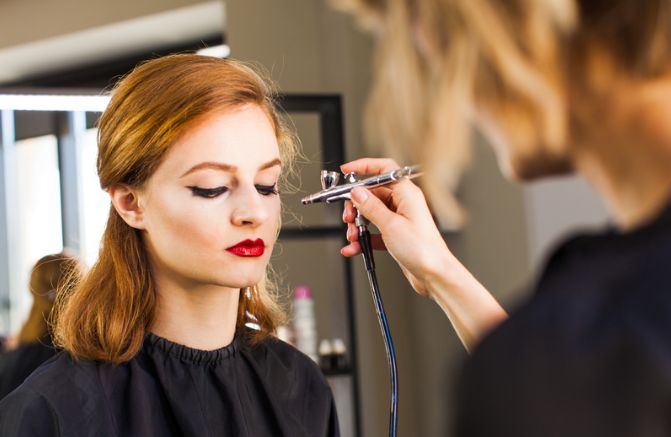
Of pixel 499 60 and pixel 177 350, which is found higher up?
pixel 499 60

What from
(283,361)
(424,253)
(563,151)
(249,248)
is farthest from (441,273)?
(563,151)

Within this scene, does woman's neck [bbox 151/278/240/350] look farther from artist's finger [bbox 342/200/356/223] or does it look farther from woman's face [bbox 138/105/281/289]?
artist's finger [bbox 342/200/356/223]

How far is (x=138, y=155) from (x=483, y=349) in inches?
35.6

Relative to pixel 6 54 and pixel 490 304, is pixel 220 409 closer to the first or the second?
pixel 490 304

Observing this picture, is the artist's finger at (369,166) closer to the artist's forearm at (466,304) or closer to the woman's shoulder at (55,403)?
the artist's forearm at (466,304)

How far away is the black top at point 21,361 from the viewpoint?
242 cm

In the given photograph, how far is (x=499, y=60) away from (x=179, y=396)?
35.2 inches

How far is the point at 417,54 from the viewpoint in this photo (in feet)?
1.73

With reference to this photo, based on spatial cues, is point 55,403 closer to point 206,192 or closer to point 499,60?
point 206,192

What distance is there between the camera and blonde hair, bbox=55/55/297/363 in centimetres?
123

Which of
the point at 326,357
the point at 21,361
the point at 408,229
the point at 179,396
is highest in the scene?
the point at 408,229

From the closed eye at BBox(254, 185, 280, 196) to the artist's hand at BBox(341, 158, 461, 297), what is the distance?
0.14m

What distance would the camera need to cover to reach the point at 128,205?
1.30m

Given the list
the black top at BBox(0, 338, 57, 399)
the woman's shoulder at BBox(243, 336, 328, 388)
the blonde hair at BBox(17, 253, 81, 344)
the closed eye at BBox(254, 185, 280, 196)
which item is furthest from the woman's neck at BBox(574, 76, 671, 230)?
the blonde hair at BBox(17, 253, 81, 344)
